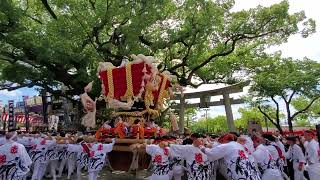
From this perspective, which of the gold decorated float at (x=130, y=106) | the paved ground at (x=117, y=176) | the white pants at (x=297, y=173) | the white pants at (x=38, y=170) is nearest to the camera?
the white pants at (x=297, y=173)

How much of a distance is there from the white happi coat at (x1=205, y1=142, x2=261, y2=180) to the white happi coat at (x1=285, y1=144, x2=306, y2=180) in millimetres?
3023

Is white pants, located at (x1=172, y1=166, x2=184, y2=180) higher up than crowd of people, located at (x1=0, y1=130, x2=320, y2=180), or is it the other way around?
crowd of people, located at (x1=0, y1=130, x2=320, y2=180)

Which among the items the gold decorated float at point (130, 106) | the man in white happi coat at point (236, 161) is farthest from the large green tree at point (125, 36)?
the man in white happi coat at point (236, 161)

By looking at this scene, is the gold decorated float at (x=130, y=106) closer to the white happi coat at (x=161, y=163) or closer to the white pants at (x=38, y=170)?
the white happi coat at (x=161, y=163)

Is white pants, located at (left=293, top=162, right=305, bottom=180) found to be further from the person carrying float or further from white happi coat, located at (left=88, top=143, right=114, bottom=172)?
white happi coat, located at (left=88, top=143, right=114, bottom=172)

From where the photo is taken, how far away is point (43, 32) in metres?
15.9

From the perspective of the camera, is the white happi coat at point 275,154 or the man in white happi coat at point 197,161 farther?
the white happi coat at point 275,154

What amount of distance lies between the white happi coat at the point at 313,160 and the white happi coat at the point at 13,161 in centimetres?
625

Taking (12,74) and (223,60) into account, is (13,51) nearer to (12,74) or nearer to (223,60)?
(12,74)

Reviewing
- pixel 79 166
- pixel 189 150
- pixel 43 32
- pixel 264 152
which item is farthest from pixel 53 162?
pixel 43 32

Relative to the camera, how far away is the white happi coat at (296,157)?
834 cm

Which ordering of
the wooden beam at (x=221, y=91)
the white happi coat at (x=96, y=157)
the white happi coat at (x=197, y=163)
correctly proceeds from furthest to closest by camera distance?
the wooden beam at (x=221, y=91), the white happi coat at (x=96, y=157), the white happi coat at (x=197, y=163)

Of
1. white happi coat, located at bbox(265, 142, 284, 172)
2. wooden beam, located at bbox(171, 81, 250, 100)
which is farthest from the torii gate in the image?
white happi coat, located at bbox(265, 142, 284, 172)

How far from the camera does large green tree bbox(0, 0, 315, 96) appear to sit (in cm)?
1541
